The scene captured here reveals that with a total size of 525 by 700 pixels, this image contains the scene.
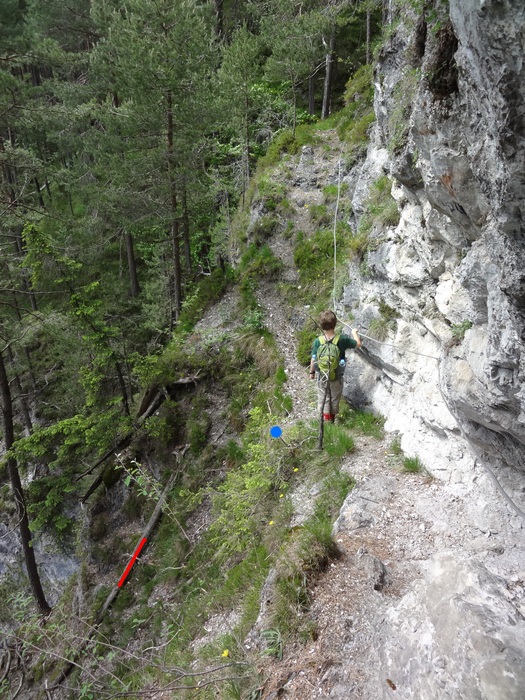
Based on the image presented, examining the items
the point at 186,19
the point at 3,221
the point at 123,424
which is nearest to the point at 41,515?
the point at 123,424

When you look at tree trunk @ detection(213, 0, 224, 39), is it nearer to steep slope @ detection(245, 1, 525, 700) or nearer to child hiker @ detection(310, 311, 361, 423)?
steep slope @ detection(245, 1, 525, 700)

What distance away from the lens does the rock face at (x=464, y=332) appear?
272 cm

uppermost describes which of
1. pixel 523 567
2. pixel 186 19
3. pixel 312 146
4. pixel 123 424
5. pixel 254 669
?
pixel 186 19

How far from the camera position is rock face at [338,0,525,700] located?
107 inches

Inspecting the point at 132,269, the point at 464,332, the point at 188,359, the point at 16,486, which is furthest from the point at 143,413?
the point at 464,332

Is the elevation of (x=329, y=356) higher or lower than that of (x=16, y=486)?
higher

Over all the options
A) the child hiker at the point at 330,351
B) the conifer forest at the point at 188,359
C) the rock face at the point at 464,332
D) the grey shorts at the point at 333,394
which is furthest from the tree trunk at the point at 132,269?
the rock face at the point at 464,332

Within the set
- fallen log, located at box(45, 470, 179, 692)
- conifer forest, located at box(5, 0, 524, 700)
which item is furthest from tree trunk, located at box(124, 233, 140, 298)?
fallen log, located at box(45, 470, 179, 692)

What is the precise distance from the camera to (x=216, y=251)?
1609 centimetres

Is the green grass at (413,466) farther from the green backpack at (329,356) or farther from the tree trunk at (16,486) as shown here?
the tree trunk at (16,486)

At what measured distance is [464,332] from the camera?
4.54 metres

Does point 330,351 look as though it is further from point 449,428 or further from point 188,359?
point 188,359

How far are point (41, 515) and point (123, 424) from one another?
3.71 m

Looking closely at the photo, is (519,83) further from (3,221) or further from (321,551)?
(3,221)
